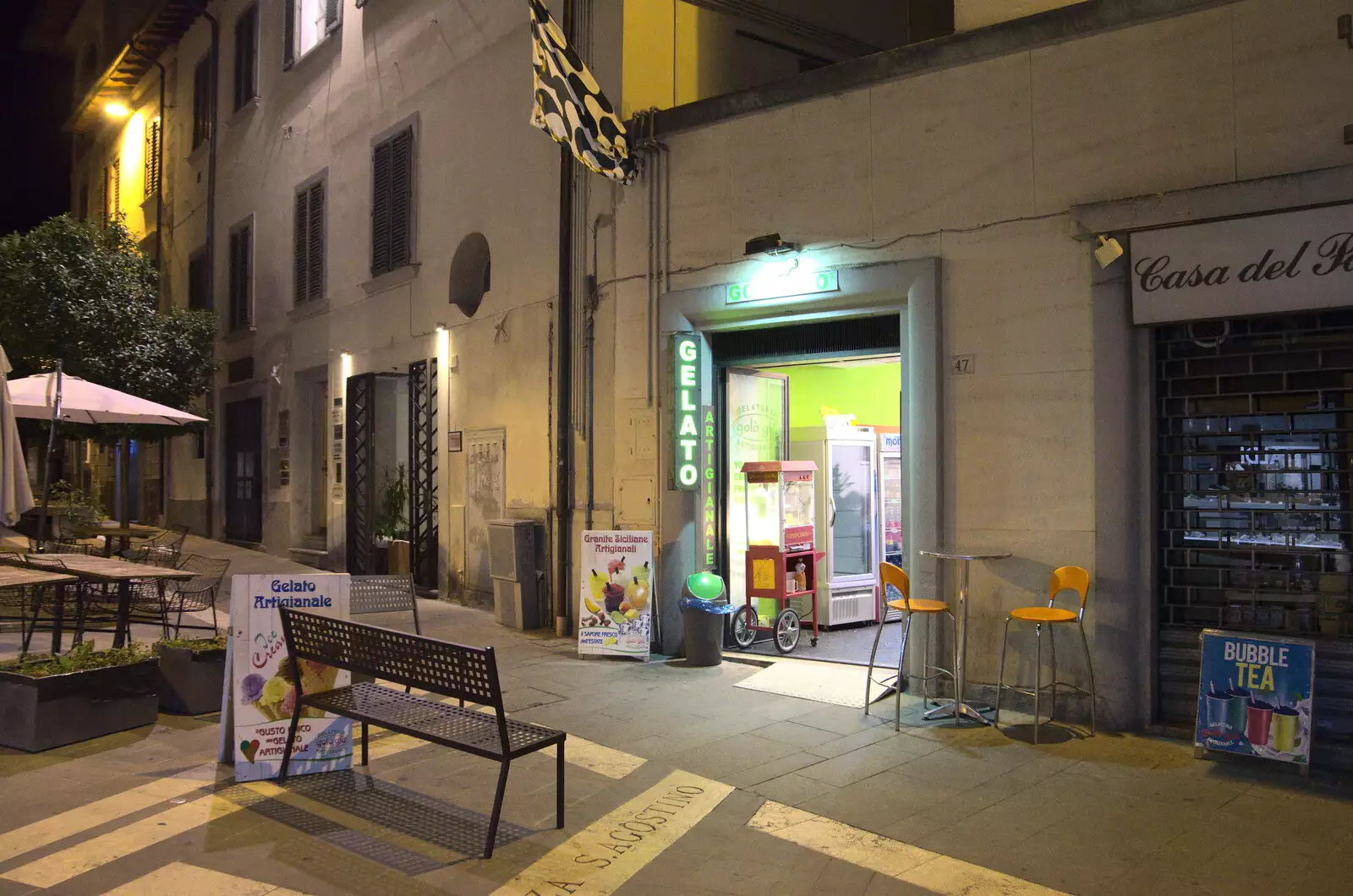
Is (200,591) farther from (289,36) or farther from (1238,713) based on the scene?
(289,36)

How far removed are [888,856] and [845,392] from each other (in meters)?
7.81

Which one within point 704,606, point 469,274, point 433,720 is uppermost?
point 469,274

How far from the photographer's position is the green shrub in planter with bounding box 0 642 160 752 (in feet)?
19.8

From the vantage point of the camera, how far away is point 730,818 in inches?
199

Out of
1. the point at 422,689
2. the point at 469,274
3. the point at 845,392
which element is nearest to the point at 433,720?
the point at 422,689

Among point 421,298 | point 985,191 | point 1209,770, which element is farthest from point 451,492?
point 1209,770

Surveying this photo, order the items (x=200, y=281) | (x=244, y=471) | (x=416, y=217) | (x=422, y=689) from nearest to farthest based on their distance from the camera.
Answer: (x=422, y=689), (x=416, y=217), (x=244, y=471), (x=200, y=281)

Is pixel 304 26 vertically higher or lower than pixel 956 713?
higher

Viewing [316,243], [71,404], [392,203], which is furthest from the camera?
[316,243]

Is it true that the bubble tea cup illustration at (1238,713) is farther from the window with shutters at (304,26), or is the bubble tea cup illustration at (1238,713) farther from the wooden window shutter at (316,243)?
the window with shutters at (304,26)

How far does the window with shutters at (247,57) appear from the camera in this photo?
18.9 meters

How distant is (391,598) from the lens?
8.12 m

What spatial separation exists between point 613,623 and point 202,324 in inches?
548

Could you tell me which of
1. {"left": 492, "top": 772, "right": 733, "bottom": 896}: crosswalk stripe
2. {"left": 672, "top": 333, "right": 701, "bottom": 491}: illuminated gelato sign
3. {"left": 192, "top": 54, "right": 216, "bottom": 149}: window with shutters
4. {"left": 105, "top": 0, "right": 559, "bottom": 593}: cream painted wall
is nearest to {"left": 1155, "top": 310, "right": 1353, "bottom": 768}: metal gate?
{"left": 492, "top": 772, "right": 733, "bottom": 896}: crosswalk stripe
